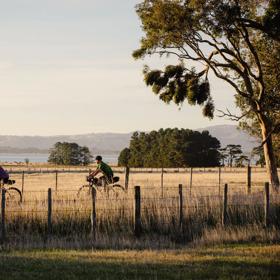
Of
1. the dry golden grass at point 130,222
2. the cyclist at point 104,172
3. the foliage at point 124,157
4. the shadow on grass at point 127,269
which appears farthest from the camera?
the foliage at point 124,157

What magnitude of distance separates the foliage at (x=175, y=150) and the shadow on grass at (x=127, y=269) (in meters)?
83.1

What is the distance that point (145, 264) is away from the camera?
14062 mm

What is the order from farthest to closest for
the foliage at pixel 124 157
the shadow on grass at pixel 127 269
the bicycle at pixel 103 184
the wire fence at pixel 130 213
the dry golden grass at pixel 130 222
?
the foliage at pixel 124 157 < the bicycle at pixel 103 184 < the wire fence at pixel 130 213 < the dry golden grass at pixel 130 222 < the shadow on grass at pixel 127 269

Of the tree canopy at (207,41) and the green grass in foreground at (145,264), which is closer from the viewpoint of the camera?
the green grass in foreground at (145,264)

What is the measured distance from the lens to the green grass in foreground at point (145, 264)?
12.8m

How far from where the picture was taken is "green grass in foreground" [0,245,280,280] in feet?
41.9

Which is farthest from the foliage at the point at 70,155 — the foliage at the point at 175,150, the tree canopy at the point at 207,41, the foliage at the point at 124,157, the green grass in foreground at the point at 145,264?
the green grass in foreground at the point at 145,264

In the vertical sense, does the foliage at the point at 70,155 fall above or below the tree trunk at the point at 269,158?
above

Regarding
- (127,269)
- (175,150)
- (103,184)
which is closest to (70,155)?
(175,150)

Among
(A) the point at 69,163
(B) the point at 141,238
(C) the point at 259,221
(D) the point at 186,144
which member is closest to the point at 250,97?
(C) the point at 259,221

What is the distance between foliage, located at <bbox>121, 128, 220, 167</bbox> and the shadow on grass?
8312 cm

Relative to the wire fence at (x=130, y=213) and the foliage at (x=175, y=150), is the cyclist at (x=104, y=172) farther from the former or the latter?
the foliage at (x=175, y=150)

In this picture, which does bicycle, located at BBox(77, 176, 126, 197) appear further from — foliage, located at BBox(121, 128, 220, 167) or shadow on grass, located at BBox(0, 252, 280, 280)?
foliage, located at BBox(121, 128, 220, 167)

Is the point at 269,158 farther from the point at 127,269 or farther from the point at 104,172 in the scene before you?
the point at 127,269
